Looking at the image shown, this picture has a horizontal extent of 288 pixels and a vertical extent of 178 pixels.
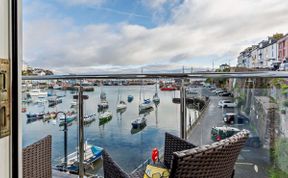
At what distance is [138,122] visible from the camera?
2.83 meters

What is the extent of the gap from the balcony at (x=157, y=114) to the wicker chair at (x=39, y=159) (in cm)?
31

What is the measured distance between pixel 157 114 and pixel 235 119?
2.53ft

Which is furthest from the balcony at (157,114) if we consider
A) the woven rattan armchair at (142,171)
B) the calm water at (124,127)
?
the woven rattan armchair at (142,171)

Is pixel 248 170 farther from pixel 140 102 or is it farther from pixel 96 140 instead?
pixel 96 140

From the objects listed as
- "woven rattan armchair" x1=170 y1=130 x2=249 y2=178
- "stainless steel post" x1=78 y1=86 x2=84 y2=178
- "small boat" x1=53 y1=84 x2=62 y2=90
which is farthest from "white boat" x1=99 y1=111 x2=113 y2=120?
"woven rattan armchair" x1=170 y1=130 x2=249 y2=178

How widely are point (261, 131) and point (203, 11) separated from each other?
5.18 m

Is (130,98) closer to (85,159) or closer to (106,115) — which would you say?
(106,115)

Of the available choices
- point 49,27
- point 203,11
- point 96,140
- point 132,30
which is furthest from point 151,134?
point 132,30

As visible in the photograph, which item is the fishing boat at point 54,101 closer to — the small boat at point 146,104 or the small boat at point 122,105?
the small boat at point 122,105

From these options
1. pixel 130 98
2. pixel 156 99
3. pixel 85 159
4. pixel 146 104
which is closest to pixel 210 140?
pixel 156 99

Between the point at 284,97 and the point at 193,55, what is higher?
the point at 193,55

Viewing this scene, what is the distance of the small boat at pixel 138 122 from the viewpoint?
2.77 metres

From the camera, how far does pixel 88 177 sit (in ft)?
9.04

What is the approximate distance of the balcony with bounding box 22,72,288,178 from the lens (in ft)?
7.39
